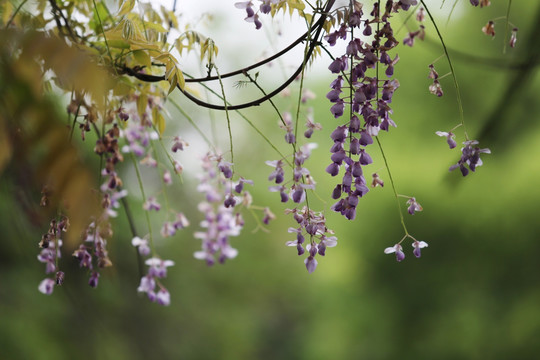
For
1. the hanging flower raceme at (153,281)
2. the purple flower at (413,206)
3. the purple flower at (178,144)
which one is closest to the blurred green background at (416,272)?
the hanging flower raceme at (153,281)

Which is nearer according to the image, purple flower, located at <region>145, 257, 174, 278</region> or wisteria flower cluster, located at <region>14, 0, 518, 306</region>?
wisteria flower cluster, located at <region>14, 0, 518, 306</region>

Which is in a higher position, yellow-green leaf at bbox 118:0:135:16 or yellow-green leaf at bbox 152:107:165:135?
yellow-green leaf at bbox 118:0:135:16

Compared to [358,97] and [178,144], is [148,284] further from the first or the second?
[358,97]

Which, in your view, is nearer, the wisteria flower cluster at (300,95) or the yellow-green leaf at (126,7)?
the wisteria flower cluster at (300,95)

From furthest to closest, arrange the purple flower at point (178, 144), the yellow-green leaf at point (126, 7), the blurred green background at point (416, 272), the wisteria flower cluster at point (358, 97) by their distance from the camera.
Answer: the blurred green background at point (416, 272)
the purple flower at point (178, 144)
the yellow-green leaf at point (126, 7)
the wisteria flower cluster at point (358, 97)

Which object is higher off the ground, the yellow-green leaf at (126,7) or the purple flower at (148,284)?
the yellow-green leaf at (126,7)

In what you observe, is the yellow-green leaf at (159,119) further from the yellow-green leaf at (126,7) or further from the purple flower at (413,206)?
A: the purple flower at (413,206)

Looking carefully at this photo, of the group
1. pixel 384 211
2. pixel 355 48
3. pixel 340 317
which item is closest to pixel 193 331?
pixel 340 317

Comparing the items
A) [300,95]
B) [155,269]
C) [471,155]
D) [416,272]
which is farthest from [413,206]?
[416,272]

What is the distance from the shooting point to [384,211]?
4410mm

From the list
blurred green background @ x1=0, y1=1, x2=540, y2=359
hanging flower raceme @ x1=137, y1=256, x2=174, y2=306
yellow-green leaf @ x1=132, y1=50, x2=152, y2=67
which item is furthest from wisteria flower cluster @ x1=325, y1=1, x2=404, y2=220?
blurred green background @ x1=0, y1=1, x2=540, y2=359

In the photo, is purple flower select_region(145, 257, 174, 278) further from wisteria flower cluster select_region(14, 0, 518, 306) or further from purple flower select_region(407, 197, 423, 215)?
purple flower select_region(407, 197, 423, 215)

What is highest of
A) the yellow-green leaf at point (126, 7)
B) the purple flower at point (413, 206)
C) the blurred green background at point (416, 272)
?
the blurred green background at point (416, 272)

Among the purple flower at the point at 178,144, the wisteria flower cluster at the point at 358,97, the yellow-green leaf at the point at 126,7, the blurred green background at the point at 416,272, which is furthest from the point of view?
the blurred green background at the point at 416,272
